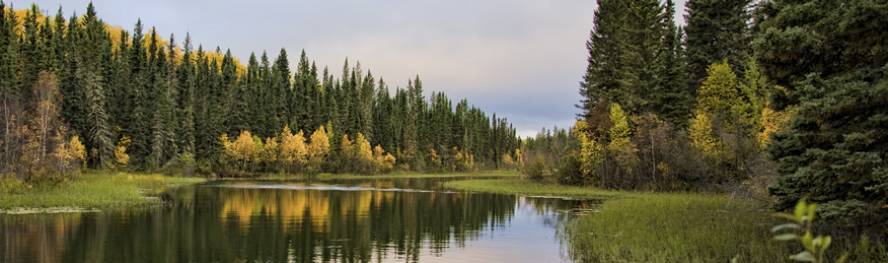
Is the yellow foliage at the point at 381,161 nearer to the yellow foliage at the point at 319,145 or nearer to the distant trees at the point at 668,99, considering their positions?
the yellow foliage at the point at 319,145

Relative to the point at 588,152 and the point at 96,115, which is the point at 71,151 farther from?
the point at 588,152

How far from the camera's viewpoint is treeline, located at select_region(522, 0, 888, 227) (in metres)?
15.8

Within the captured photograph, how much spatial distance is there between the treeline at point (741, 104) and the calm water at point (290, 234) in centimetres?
961

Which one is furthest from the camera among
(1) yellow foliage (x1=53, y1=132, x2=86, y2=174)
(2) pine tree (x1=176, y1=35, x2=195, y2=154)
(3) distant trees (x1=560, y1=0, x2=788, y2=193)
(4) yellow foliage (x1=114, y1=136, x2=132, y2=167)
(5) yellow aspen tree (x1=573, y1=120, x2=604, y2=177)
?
(2) pine tree (x1=176, y1=35, x2=195, y2=154)

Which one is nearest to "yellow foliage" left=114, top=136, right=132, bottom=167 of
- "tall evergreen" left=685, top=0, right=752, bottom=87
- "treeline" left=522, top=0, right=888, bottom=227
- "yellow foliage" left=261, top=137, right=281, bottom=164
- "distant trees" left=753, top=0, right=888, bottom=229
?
"yellow foliage" left=261, top=137, right=281, bottom=164

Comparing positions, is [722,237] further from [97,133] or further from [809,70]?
[97,133]

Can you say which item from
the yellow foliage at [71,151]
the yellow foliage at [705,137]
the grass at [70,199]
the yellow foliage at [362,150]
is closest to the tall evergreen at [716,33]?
the yellow foliage at [705,137]

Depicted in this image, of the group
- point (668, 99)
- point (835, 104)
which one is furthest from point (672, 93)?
point (835, 104)

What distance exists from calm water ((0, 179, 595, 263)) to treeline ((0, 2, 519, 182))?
67.1 feet

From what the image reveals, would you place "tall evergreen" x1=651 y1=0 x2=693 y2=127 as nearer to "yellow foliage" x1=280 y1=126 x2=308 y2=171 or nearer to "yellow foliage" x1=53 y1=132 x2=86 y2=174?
"yellow foliage" x1=53 y1=132 x2=86 y2=174

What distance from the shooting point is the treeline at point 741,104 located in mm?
15758

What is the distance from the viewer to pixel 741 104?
53719 mm

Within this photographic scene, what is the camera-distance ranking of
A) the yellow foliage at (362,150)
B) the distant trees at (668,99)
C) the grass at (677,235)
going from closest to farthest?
the grass at (677,235) → the distant trees at (668,99) → the yellow foliage at (362,150)

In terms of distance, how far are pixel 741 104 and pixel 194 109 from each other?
326ft
